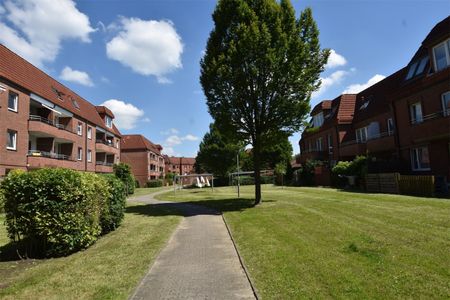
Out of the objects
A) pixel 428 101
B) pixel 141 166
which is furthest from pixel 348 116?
pixel 141 166

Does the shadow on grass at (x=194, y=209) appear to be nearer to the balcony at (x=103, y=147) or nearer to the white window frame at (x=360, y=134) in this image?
the white window frame at (x=360, y=134)

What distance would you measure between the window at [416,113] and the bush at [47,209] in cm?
2090

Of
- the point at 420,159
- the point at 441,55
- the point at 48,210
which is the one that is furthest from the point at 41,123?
the point at 441,55

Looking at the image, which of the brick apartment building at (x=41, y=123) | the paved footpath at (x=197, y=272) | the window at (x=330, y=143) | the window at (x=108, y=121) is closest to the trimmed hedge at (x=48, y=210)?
the paved footpath at (x=197, y=272)

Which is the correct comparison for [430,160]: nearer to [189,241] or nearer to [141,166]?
[189,241]

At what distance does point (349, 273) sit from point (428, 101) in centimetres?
1843

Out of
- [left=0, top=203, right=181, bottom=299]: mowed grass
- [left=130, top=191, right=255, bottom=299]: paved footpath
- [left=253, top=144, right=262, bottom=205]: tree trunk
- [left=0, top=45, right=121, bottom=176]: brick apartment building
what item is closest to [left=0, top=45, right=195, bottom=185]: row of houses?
[left=0, top=45, right=121, bottom=176]: brick apartment building

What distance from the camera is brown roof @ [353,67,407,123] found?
2820 cm

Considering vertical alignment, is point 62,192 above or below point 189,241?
above

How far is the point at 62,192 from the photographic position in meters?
8.32

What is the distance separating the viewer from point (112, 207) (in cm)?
1180

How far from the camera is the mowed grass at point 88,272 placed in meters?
5.69

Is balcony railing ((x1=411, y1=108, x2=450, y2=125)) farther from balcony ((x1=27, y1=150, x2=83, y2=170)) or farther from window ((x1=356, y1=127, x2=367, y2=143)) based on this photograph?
balcony ((x1=27, y1=150, x2=83, y2=170))

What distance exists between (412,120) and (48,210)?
22059mm
